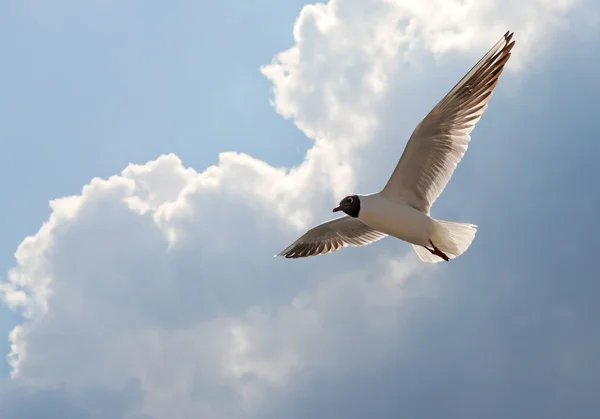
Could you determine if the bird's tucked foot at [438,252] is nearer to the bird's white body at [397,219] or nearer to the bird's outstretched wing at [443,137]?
the bird's white body at [397,219]

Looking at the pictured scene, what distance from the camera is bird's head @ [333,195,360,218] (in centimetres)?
1361

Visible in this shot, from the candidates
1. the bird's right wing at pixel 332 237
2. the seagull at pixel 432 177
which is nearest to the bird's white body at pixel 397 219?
the seagull at pixel 432 177

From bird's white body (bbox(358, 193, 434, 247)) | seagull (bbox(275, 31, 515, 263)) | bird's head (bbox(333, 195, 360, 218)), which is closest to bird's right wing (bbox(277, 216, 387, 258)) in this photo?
seagull (bbox(275, 31, 515, 263))

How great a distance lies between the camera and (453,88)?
40.6ft

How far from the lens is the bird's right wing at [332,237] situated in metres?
15.8

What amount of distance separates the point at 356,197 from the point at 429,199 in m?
1.07

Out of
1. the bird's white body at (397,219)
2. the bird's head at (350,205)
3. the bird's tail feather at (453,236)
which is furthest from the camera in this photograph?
the bird's head at (350,205)

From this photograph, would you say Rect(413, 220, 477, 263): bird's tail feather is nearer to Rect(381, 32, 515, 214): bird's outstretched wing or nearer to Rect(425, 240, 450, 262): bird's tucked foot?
Rect(425, 240, 450, 262): bird's tucked foot

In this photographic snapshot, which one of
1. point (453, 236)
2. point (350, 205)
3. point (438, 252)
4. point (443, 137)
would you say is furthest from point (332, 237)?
point (443, 137)

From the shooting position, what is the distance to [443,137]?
12.9m

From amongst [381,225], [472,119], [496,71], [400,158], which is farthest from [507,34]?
[381,225]

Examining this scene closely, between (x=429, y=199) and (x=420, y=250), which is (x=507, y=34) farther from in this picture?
(x=420, y=250)

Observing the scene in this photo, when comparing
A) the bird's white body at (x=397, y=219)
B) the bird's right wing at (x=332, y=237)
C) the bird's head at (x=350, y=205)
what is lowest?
the bird's white body at (x=397, y=219)

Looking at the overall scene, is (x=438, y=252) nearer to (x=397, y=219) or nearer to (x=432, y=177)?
(x=397, y=219)
